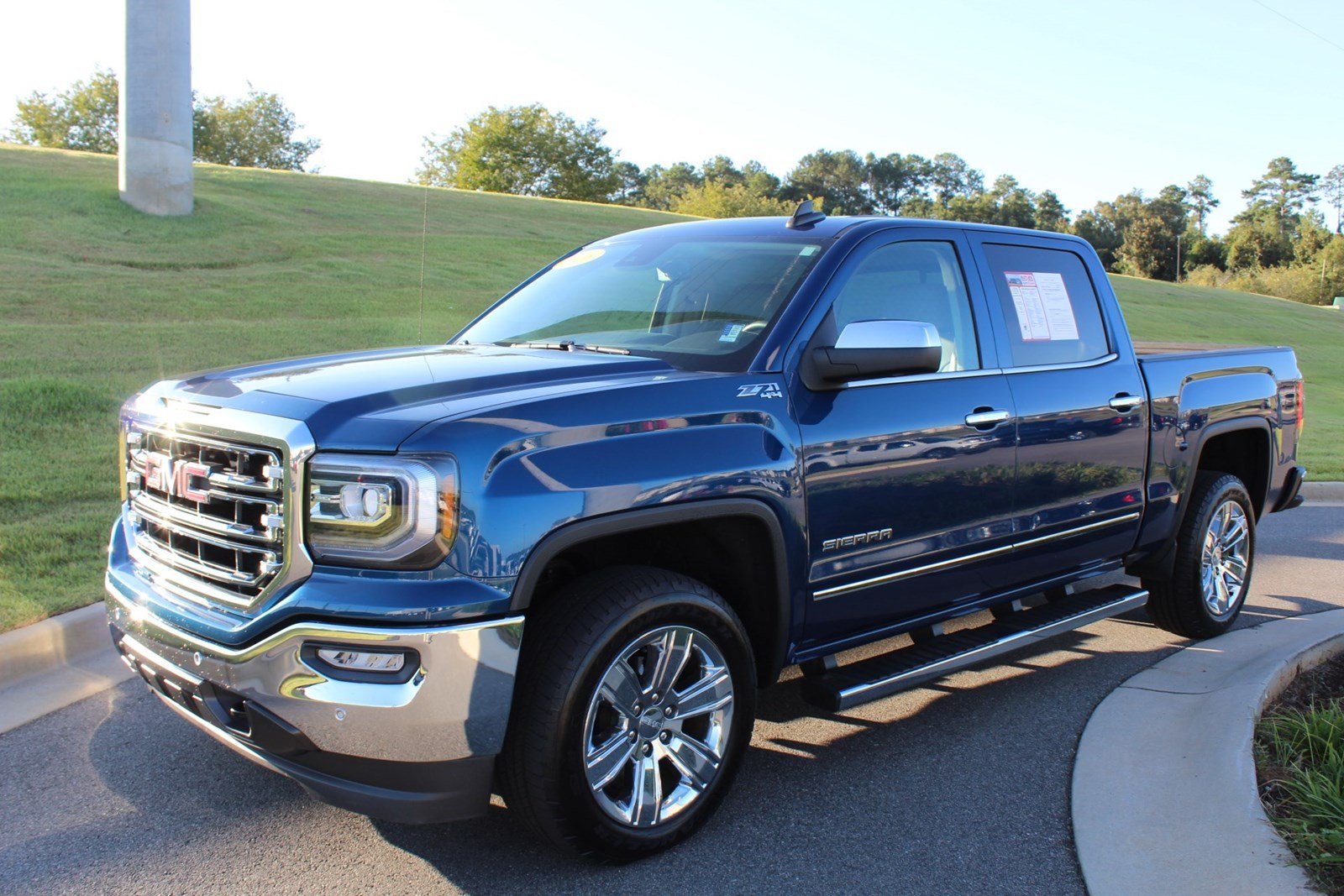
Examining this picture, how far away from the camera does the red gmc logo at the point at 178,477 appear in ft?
10.4

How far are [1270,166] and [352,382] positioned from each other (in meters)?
139

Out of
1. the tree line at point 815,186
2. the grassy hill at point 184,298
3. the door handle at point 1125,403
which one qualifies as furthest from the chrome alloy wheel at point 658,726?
the tree line at point 815,186

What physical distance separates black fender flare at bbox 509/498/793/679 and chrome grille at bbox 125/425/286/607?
649 mm

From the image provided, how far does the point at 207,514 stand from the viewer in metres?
3.18

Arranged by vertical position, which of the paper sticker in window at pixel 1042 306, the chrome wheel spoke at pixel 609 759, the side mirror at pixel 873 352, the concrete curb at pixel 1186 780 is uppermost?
the paper sticker in window at pixel 1042 306

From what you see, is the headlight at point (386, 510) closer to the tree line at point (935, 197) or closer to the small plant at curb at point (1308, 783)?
the small plant at curb at point (1308, 783)

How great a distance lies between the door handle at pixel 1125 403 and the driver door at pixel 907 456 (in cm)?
82

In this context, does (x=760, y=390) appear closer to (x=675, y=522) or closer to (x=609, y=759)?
(x=675, y=522)

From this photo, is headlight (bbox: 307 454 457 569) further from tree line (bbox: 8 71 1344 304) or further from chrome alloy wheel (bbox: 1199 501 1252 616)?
tree line (bbox: 8 71 1344 304)

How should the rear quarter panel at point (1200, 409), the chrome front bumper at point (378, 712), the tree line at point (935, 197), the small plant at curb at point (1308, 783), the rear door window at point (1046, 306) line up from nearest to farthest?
the chrome front bumper at point (378, 712) → the small plant at curb at point (1308, 783) → the rear door window at point (1046, 306) → the rear quarter panel at point (1200, 409) → the tree line at point (935, 197)

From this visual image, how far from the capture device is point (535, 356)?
3928 millimetres

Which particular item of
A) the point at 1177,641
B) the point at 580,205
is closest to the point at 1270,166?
the point at 580,205

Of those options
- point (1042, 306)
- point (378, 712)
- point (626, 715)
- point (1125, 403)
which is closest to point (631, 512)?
point (626, 715)

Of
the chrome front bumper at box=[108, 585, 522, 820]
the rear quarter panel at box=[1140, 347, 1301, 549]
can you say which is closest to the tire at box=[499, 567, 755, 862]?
the chrome front bumper at box=[108, 585, 522, 820]
